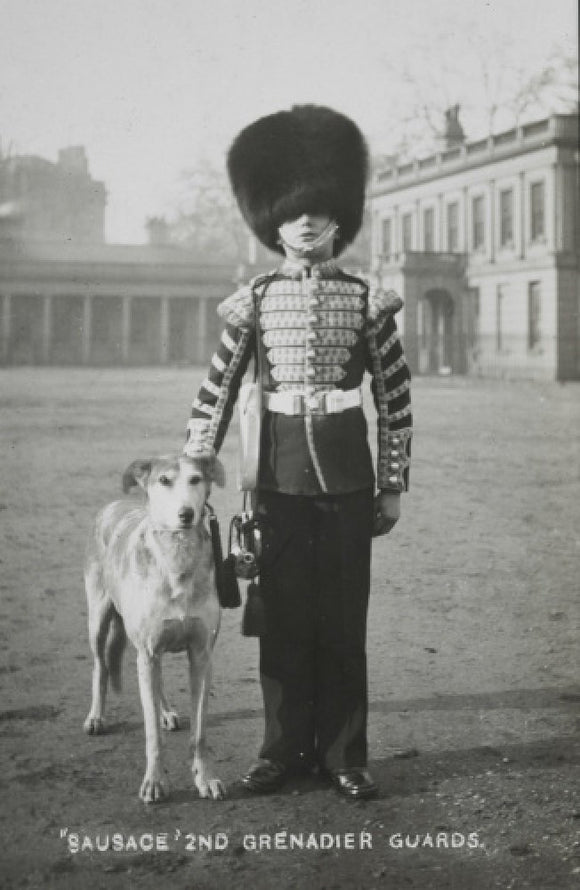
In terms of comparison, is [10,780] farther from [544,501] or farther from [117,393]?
[117,393]

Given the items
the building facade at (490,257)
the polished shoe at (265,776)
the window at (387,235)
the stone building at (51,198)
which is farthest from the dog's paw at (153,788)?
the window at (387,235)

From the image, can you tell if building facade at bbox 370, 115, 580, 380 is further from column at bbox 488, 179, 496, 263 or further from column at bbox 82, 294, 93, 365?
column at bbox 82, 294, 93, 365

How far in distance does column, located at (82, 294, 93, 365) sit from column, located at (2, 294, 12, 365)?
2.27 feet

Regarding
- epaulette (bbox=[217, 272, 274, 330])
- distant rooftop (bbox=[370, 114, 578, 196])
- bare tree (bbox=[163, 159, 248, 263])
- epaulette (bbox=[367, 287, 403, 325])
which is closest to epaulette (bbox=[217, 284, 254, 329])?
→ epaulette (bbox=[217, 272, 274, 330])

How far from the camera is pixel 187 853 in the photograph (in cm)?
326

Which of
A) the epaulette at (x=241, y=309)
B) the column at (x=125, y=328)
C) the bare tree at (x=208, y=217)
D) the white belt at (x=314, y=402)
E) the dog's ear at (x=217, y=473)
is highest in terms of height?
the bare tree at (x=208, y=217)

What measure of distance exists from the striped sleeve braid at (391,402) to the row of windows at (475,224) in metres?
29.1

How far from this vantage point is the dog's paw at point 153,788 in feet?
11.8

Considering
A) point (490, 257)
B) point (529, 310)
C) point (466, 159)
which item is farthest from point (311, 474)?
point (490, 257)

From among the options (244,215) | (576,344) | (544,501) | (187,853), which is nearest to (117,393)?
(544,501)

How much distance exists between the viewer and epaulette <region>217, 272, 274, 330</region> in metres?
3.95

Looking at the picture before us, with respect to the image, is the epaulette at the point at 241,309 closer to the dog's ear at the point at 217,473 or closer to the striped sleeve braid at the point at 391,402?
the striped sleeve braid at the point at 391,402

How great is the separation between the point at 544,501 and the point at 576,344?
60.2 ft

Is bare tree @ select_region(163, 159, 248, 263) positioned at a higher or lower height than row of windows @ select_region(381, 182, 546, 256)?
lower
